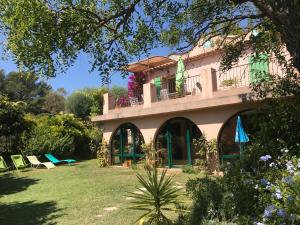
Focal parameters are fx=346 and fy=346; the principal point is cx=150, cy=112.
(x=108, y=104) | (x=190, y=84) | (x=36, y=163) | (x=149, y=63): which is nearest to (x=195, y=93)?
(x=190, y=84)

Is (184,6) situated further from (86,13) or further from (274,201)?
(274,201)

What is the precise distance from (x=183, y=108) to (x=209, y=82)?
1.69 metres

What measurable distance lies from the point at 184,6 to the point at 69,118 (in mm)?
18562

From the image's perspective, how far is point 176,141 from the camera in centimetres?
1812

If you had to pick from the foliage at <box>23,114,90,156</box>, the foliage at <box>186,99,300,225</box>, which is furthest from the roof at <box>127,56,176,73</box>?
the foliage at <box>186,99,300,225</box>

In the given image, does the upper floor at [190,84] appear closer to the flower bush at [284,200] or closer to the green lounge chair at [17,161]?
the green lounge chair at [17,161]

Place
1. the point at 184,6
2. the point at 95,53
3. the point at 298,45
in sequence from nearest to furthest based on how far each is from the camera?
the point at 298,45, the point at 95,53, the point at 184,6

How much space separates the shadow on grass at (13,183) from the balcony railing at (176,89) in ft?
24.7

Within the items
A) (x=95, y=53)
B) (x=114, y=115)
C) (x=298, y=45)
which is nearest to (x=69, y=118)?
(x=114, y=115)

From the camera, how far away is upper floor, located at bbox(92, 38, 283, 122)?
575 inches

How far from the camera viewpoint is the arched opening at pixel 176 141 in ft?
55.8

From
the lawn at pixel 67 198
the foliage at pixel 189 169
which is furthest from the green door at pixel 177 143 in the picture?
the lawn at pixel 67 198

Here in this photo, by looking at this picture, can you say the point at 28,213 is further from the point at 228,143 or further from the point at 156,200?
the point at 228,143

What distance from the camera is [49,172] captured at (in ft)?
62.2
